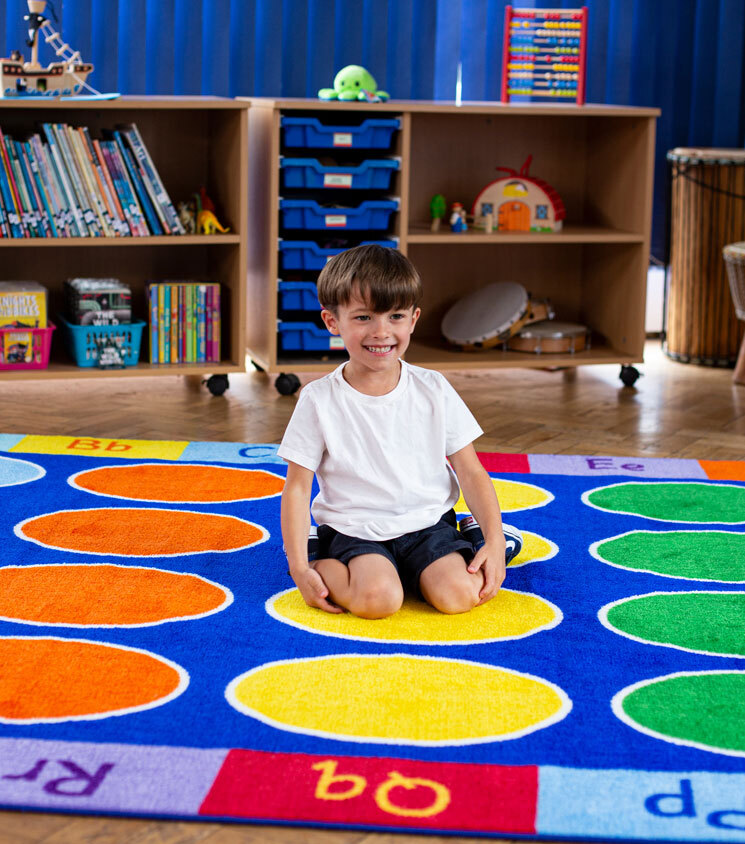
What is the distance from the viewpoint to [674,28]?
3.60m

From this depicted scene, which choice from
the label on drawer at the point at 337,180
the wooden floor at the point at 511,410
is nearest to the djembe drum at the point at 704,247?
the wooden floor at the point at 511,410

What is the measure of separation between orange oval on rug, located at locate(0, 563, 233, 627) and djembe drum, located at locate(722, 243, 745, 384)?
6.56 feet

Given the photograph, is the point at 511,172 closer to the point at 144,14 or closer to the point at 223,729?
the point at 144,14

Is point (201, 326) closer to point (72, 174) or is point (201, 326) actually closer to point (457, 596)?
point (72, 174)

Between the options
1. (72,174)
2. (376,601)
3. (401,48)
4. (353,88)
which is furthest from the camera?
(401,48)

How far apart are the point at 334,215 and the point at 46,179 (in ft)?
2.23

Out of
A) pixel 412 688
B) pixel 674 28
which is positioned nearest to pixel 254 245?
pixel 674 28

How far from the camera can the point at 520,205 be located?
3.04 m

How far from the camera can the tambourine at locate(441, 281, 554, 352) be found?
3.01 meters

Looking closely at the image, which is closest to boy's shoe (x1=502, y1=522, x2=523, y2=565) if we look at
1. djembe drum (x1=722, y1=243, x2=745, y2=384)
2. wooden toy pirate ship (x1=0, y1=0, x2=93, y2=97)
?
wooden toy pirate ship (x1=0, y1=0, x2=93, y2=97)

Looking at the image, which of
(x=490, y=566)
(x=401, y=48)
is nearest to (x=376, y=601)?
(x=490, y=566)

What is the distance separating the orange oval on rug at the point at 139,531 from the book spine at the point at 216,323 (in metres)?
0.98

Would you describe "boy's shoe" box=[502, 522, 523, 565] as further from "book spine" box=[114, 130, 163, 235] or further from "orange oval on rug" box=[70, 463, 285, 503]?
"book spine" box=[114, 130, 163, 235]

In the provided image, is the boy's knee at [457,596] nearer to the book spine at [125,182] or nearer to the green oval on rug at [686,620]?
the green oval on rug at [686,620]
